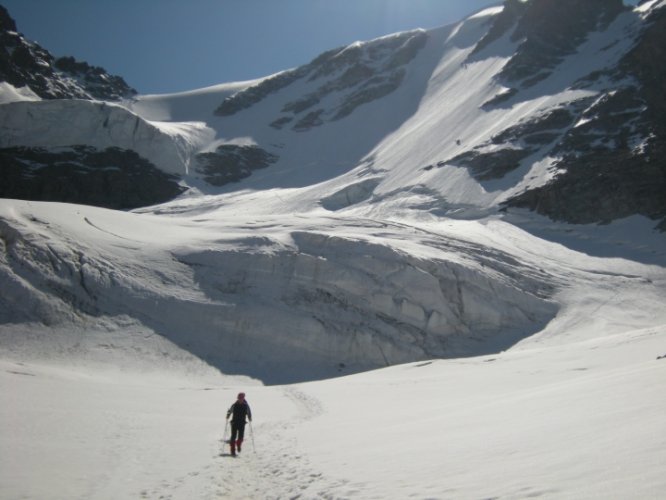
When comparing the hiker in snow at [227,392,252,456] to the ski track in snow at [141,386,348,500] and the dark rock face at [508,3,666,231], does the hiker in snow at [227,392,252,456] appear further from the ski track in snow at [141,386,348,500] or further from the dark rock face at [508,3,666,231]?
the dark rock face at [508,3,666,231]

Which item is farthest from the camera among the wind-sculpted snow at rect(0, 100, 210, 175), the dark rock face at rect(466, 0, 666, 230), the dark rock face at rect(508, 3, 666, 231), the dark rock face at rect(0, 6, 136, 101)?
the dark rock face at rect(0, 6, 136, 101)

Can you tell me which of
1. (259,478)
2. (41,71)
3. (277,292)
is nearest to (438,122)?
(277,292)

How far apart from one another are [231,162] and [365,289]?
70.3 meters

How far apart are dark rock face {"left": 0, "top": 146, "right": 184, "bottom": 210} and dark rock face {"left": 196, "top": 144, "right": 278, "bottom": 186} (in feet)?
25.7

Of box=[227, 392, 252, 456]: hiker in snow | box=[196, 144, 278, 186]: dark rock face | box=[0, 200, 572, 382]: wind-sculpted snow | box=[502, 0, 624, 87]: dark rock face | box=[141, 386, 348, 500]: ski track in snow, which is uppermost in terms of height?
box=[502, 0, 624, 87]: dark rock face

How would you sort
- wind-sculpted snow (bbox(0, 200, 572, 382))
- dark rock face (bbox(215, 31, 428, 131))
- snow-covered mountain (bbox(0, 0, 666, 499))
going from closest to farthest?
snow-covered mountain (bbox(0, 0, 666, 499)) → wind-sculpted snow (bbox(0, 200, 572, 382)) → dark rock face (bbox(215, 31, 428, 131))

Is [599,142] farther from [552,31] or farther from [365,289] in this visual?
[552,31]

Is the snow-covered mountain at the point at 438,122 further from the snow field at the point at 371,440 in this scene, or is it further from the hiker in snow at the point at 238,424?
the hiker in snow at the point at 238,424

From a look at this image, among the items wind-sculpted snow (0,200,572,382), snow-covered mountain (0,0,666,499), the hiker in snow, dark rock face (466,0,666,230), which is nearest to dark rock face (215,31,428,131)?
snow-covered mountain (0,0,666,499)

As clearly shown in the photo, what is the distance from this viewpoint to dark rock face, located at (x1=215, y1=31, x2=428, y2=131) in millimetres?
116000

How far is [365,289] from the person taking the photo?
109 ft

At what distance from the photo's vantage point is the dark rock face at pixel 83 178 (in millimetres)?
84188

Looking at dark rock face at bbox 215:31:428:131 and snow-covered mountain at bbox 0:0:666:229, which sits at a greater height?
dark rock face at bbox 215:31:428:131

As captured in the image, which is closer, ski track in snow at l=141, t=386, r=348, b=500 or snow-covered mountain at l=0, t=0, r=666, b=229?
ski track in snow at l=141, t=386, r=348, b=500
